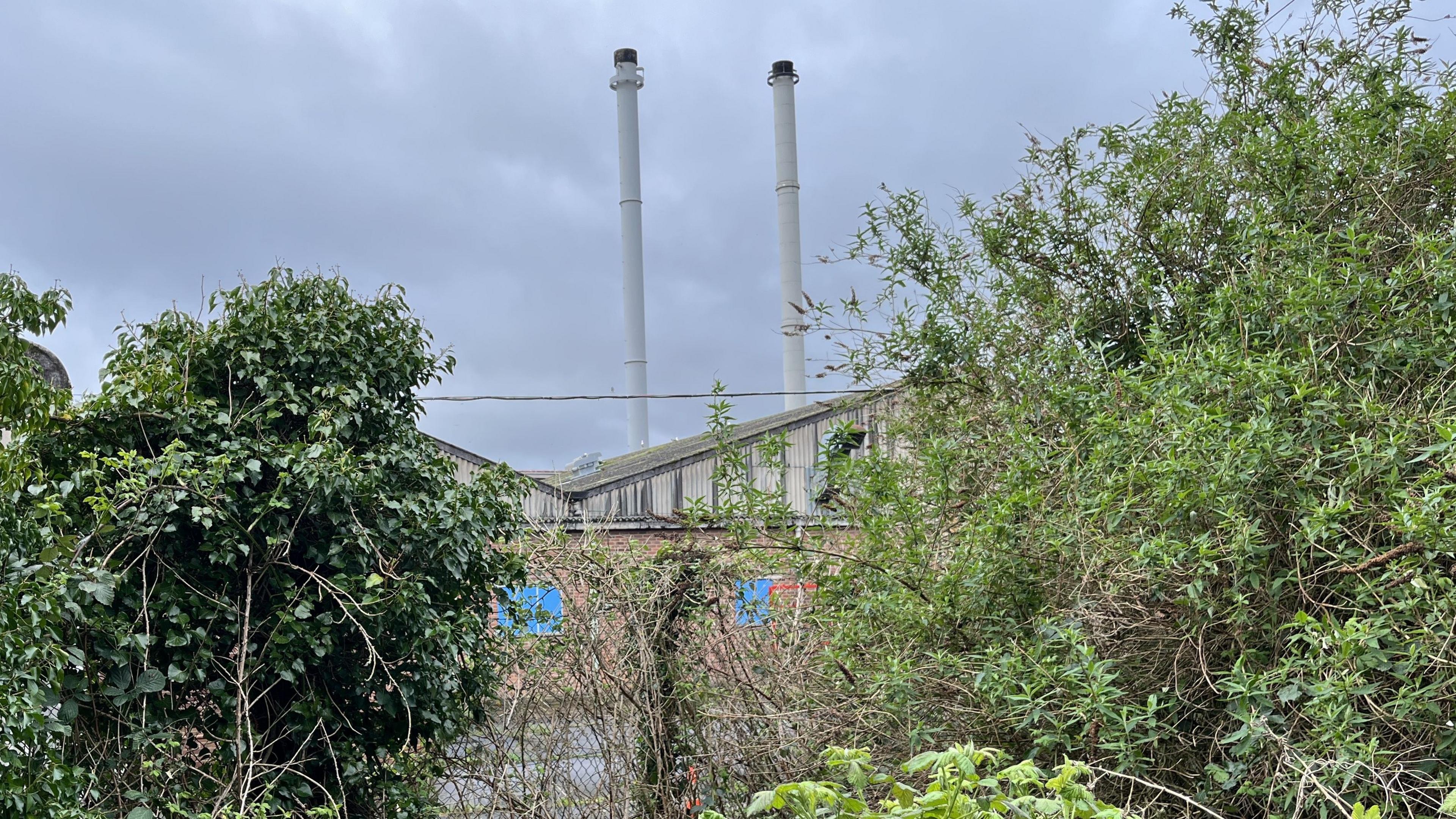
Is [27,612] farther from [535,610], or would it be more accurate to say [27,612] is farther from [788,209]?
[788,209]

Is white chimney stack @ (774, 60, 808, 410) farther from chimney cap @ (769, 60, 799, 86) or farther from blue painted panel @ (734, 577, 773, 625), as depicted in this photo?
blue painted panel @ (734, 577, 773, 625)

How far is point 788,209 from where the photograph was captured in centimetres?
2647

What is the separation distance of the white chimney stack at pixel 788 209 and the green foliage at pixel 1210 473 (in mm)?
18708

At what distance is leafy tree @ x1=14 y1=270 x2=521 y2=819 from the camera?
4461 mm

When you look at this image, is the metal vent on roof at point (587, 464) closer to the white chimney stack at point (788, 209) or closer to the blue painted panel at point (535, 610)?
the white chimney stack at point (788, 209)

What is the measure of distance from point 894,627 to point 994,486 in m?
0.90

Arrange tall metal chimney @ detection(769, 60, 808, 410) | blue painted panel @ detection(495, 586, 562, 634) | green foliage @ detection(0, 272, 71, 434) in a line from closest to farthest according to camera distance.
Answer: green foliage @ detection(0, 272, 71, 434) → blue painted panel @ detection(495, 586, 562, 634) → tall metal chimney @ detection(769, 60, 808, 410)

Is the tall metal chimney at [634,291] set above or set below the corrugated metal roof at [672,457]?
above

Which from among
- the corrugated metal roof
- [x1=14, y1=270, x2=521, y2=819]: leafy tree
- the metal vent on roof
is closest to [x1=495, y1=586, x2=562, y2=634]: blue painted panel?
[x1=14, y1=270, x2=521, y2=819]: leafy tree

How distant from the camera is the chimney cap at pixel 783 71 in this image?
2750 centimetres

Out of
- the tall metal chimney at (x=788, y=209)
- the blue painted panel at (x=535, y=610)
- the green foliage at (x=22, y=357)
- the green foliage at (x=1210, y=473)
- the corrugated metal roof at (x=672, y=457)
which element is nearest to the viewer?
the green foliage at (x=1210, y=473)

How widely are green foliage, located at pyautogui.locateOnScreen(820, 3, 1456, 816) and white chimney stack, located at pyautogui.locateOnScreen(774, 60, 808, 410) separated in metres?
18.7

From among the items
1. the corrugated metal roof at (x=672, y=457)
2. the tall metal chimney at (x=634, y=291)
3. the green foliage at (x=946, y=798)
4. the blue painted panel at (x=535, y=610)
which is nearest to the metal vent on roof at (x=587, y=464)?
the corrugated metal roof at (x=672, y=457)

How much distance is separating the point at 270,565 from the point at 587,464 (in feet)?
46.1
